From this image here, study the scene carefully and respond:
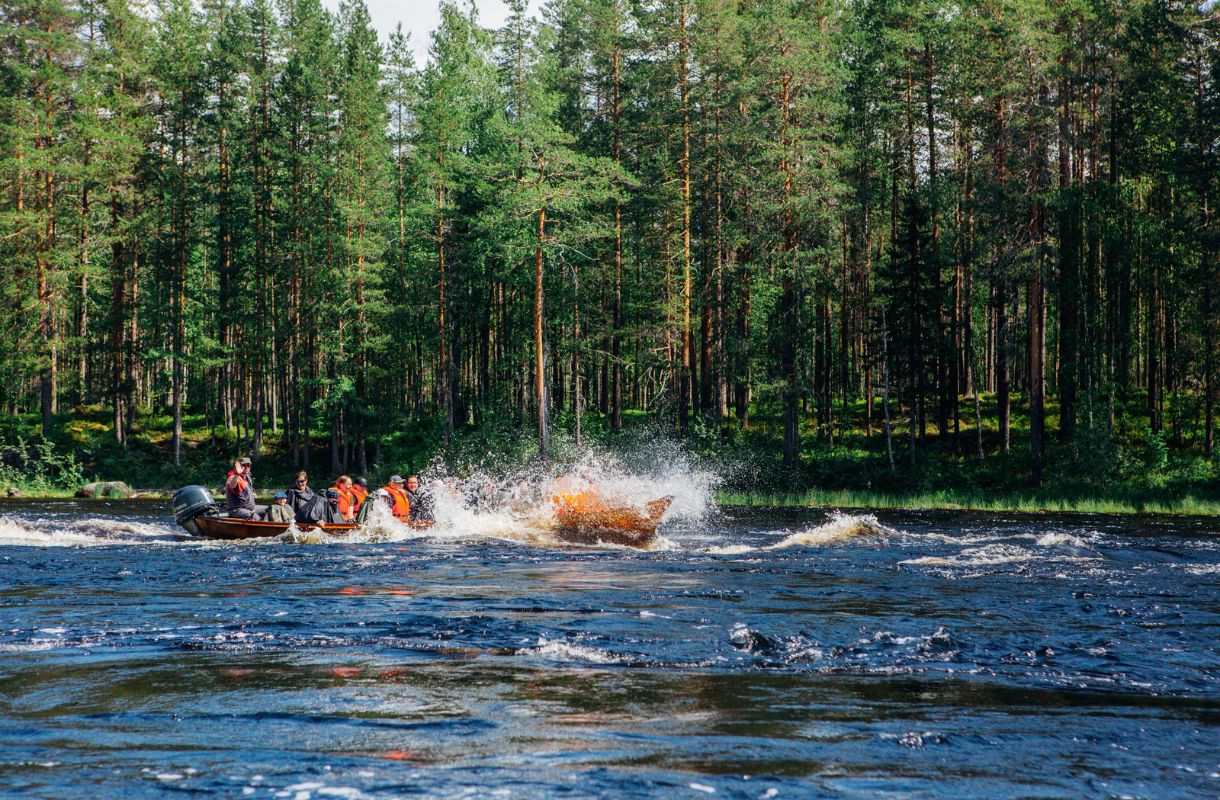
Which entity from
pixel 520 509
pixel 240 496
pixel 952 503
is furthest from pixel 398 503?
pixel 952 503

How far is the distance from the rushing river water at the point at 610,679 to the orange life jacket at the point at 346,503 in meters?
6.44

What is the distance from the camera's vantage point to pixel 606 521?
2261cm

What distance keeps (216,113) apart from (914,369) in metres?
34.6

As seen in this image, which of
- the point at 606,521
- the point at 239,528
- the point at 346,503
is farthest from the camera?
the point at 346,503

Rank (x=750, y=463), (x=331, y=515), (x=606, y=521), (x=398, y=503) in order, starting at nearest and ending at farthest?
(x=606, y=521)
(x=331, y=515)
(x=398, y=503)
(x=750, y=463)

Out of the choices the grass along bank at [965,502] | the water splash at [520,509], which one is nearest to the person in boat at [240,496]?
the water splash at [520,509]

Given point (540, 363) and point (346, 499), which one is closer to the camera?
point (346, 499)

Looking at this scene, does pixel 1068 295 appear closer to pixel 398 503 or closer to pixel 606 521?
pixel 606 521

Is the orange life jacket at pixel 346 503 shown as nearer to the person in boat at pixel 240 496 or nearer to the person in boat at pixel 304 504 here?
the person in boat at pixel 304 504

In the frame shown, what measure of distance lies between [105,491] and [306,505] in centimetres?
2247

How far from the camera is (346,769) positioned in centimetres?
625

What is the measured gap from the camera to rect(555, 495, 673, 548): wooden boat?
22.1 metres

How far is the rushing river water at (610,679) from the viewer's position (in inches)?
245

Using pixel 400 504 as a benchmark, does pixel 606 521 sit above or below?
below
